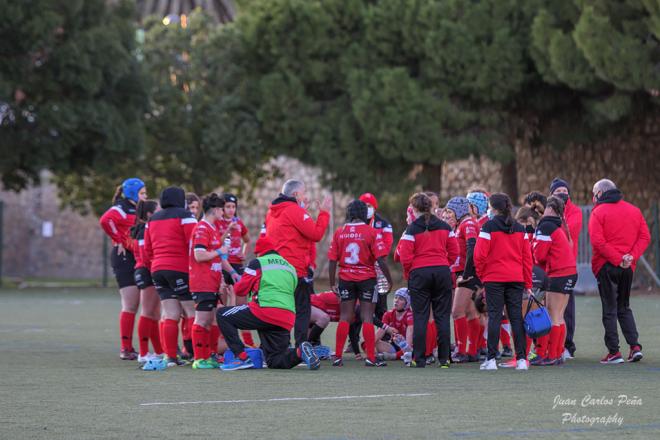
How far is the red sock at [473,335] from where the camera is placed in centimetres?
1311

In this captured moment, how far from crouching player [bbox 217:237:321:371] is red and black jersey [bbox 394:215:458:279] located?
1.08 meters

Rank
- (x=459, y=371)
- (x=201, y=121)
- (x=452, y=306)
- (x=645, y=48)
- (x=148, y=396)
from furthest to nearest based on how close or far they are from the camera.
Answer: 1. (x=201, y=121)
2. (x=645, y=48)
3. (x=452, y=306)
4. (x=459, y=371)
5. (x=148, y=396)

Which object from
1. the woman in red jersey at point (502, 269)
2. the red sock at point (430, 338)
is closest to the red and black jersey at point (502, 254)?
the woman in red jersey at point (502, 269)

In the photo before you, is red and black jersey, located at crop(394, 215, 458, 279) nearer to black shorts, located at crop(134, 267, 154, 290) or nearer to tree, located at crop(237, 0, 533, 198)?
black shorts, located at crop(134, 267, 154, 290)

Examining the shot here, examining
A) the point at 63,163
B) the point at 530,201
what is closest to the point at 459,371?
the point at 530,201

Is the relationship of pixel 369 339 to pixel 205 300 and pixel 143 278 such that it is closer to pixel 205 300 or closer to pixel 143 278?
pixel 205 300

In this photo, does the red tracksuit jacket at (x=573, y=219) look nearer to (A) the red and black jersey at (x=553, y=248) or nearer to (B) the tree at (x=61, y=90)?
(A) the red and black jersey at (x=553, y=248)

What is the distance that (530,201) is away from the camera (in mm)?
13188

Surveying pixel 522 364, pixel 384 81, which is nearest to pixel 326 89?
pixel 384 81

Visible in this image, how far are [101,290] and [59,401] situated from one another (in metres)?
23.5

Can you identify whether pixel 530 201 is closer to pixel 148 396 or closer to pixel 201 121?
pixel 148 396

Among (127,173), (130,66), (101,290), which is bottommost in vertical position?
(101,290)

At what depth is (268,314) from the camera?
12172 mm

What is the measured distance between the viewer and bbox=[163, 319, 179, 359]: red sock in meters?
12.7
